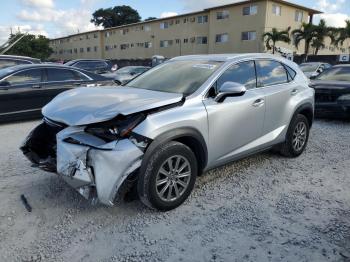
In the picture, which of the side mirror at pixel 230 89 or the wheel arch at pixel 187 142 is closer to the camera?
the wheel arch at pixel 187 142

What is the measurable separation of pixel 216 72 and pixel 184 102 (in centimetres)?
69

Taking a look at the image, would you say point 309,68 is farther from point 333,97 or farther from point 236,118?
point 236,118

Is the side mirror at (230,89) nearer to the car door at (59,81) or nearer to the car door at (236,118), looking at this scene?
the car door at (236,118)

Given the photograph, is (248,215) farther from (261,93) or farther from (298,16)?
(298,16)

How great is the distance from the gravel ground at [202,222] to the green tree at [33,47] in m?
72.4

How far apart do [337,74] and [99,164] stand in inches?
313

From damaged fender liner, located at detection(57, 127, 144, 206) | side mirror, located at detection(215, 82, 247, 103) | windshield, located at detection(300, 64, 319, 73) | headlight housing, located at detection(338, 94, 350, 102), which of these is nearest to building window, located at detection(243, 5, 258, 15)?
windshield, located at detection(300, 64, 319, 73)

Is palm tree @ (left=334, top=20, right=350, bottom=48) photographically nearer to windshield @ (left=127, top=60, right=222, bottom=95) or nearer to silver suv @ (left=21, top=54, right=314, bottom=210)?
silver suv @ (left=21, top=54, right=314, bottom=210)

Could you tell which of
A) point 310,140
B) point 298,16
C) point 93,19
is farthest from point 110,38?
point 310,140

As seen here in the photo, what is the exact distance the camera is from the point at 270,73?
487 cm

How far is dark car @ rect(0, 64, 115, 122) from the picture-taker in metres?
7.53

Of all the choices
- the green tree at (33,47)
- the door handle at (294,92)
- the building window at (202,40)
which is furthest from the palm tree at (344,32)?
the green tree at (33,47)

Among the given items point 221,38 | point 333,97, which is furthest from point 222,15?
point 333,97

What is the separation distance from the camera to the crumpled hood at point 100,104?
3.25 m
